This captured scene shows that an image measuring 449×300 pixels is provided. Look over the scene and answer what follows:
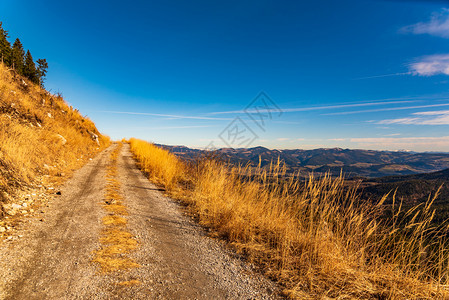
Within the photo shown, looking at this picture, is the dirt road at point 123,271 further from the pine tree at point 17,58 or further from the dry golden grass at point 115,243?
the pine tree at point 17,58

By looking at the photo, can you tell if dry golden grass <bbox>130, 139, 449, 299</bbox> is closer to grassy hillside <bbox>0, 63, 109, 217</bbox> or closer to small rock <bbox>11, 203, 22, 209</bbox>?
small rock <bbox>11, 203, 22, 209</bbox>

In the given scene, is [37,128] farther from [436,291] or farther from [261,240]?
[436,291]

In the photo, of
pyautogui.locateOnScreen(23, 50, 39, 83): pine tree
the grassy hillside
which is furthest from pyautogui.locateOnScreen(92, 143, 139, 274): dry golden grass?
pyautogui.locateOnScreen(23, 50, 39, 83): pine tree

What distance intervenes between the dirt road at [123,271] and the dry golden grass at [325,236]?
547mm

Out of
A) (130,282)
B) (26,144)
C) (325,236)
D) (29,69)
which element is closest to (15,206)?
(130,282)

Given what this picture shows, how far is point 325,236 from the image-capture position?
11.8 ft

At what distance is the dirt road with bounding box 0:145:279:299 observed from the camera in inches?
96.7

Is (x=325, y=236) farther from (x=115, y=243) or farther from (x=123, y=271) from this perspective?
(x=115, y=243)

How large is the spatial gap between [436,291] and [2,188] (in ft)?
28.5

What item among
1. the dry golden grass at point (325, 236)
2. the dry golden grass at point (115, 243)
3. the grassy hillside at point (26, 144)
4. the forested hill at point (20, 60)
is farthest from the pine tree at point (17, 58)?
the dry golden grass at point (325, 236)

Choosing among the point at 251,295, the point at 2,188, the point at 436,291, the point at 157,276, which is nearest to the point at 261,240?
the point at 251,295

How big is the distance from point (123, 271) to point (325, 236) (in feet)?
11.3

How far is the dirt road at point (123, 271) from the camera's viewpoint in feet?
8.05

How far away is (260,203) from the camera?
5.26 metres
